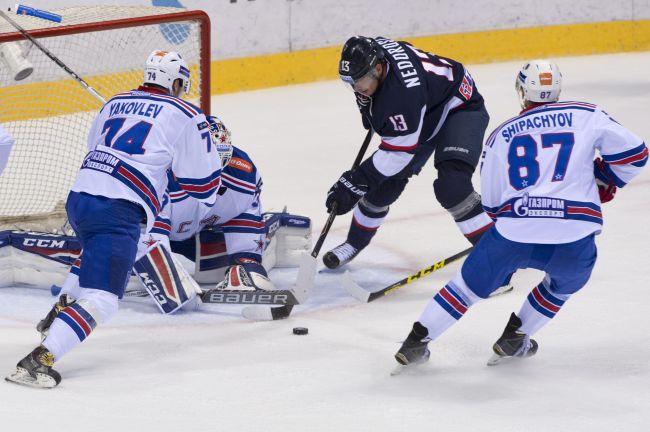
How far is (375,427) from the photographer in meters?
3.27

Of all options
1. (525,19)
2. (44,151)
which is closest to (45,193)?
(44,151)

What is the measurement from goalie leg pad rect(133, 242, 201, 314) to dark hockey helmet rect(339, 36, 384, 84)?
87cm

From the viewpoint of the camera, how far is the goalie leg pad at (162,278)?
430 cm

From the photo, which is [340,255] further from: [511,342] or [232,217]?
[511,342]

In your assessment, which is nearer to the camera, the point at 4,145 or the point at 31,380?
the point at 31,380

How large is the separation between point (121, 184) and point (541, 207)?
1.20 meters

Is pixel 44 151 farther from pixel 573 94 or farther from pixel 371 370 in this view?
pixel 573 94

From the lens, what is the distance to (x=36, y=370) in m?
3.46

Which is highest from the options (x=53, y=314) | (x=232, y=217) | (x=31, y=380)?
(x=232, y=217)

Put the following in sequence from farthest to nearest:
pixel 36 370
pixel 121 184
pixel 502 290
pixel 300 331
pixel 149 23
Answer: pixel 149 23
pixel 502 290
pixel 300 331
pixel 121 184
pixel 36 370

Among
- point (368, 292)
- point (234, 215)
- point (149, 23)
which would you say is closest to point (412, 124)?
point (368, 292)

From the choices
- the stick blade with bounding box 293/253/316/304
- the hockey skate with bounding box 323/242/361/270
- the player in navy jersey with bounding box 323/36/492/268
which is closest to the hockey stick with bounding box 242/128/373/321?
the stick blade with bounding box 293/253/316/304

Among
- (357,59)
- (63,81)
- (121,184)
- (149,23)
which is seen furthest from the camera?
(63,81)

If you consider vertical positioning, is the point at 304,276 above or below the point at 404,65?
below
